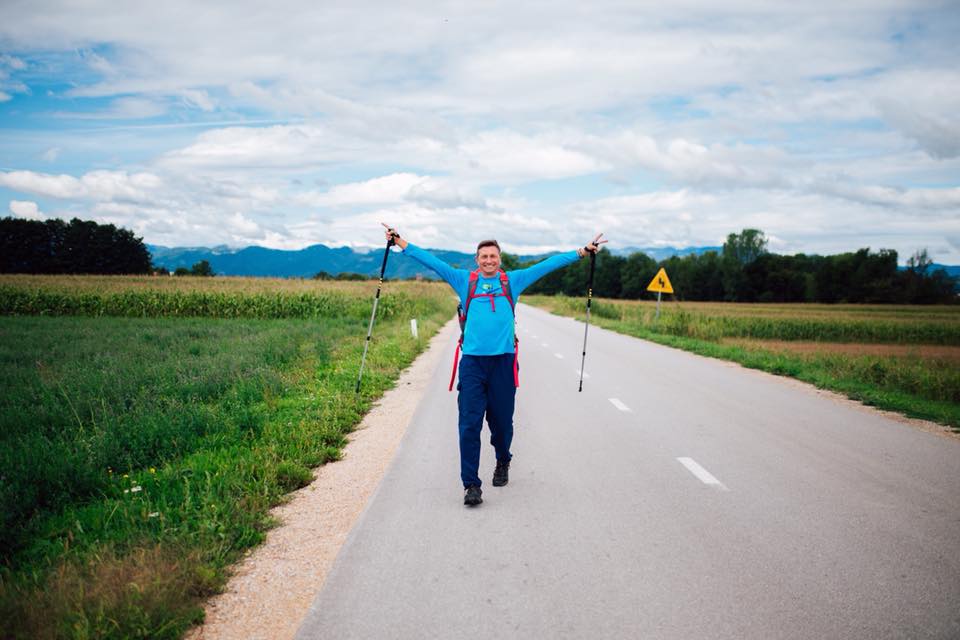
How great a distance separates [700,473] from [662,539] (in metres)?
1.83

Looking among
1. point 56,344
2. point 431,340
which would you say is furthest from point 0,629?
point 431,340

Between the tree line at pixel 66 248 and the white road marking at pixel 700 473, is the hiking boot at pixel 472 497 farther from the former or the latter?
the tree line at pixel 66 248

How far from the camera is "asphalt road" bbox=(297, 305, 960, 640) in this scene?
10.5 feet

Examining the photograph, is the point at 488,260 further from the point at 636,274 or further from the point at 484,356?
the point at 636,274

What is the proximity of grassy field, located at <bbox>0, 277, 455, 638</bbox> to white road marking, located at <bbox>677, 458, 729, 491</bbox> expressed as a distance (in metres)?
3.79

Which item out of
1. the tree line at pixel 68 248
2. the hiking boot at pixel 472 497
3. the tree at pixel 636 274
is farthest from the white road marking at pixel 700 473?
the tree at pixel 636 274

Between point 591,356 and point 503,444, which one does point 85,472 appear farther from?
point 591,356

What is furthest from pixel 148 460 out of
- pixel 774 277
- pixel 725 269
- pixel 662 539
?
pixel 725 269

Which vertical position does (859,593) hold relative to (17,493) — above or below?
above

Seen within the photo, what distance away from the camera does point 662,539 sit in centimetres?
425

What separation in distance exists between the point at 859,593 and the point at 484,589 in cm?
221

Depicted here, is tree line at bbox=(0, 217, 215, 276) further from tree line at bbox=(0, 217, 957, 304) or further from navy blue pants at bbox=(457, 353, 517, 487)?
navy blue pants at bbox=(457, 353, 517, 487)

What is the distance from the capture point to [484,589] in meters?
3.52

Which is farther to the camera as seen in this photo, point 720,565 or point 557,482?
point 557,482
